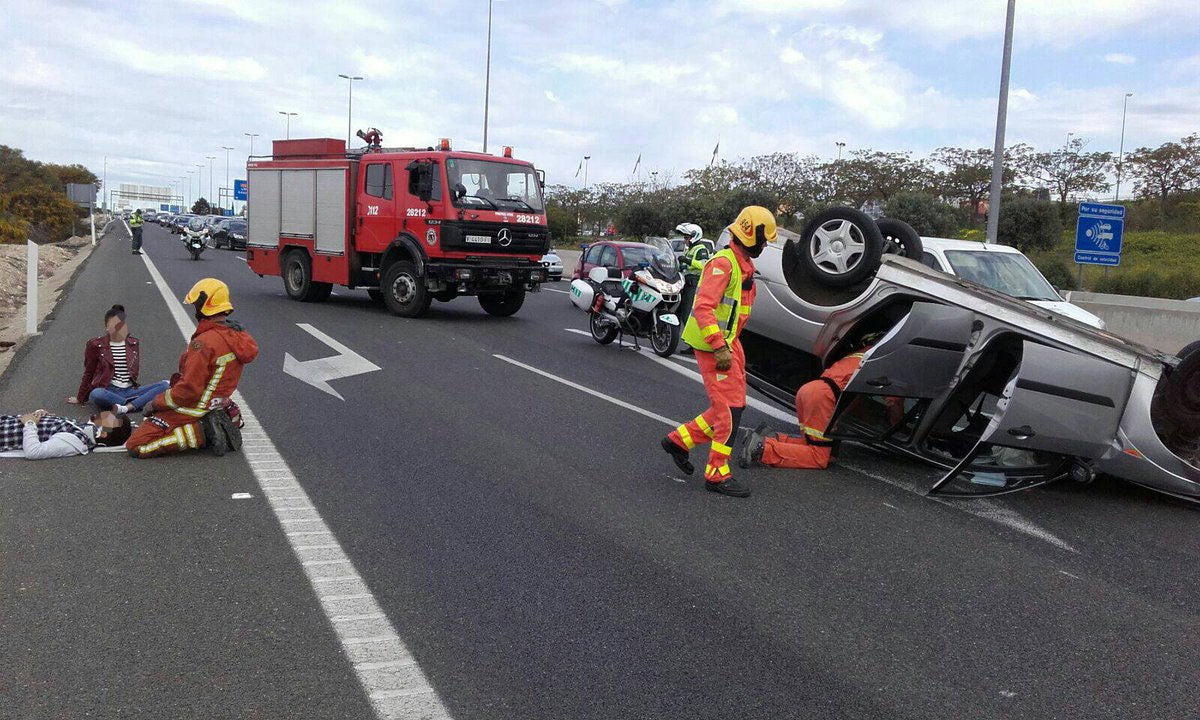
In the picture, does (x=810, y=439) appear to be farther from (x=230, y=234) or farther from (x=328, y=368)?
(x=230, y=234)

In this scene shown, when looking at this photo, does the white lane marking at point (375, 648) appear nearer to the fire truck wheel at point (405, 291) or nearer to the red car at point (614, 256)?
the fire truck wheel at point (405, 291)

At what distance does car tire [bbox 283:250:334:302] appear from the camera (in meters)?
19.4

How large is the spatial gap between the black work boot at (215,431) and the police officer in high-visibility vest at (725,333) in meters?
3.26

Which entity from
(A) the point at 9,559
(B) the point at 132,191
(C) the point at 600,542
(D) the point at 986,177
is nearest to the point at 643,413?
(C) the point at 600,542

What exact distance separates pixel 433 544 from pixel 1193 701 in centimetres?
341

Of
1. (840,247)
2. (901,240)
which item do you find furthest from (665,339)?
(840,247)

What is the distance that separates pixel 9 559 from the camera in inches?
187

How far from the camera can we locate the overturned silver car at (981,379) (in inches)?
241

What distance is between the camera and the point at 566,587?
A: 180 inches

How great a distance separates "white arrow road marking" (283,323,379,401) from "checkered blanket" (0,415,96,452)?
8.83ft

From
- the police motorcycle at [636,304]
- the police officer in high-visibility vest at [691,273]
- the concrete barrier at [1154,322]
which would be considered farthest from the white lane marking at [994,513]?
the concrete barrier at [1154,322]

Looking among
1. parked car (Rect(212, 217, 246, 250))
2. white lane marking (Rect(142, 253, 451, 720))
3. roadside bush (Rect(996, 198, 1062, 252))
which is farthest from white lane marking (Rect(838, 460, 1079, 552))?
parked car (Rect(212, 217, 246, 250))

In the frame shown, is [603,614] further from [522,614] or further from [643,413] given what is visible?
[643,413]

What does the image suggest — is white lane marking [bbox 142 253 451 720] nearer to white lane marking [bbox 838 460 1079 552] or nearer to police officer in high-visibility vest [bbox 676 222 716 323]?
white lane marking [bbox 838 460 1079 552]
